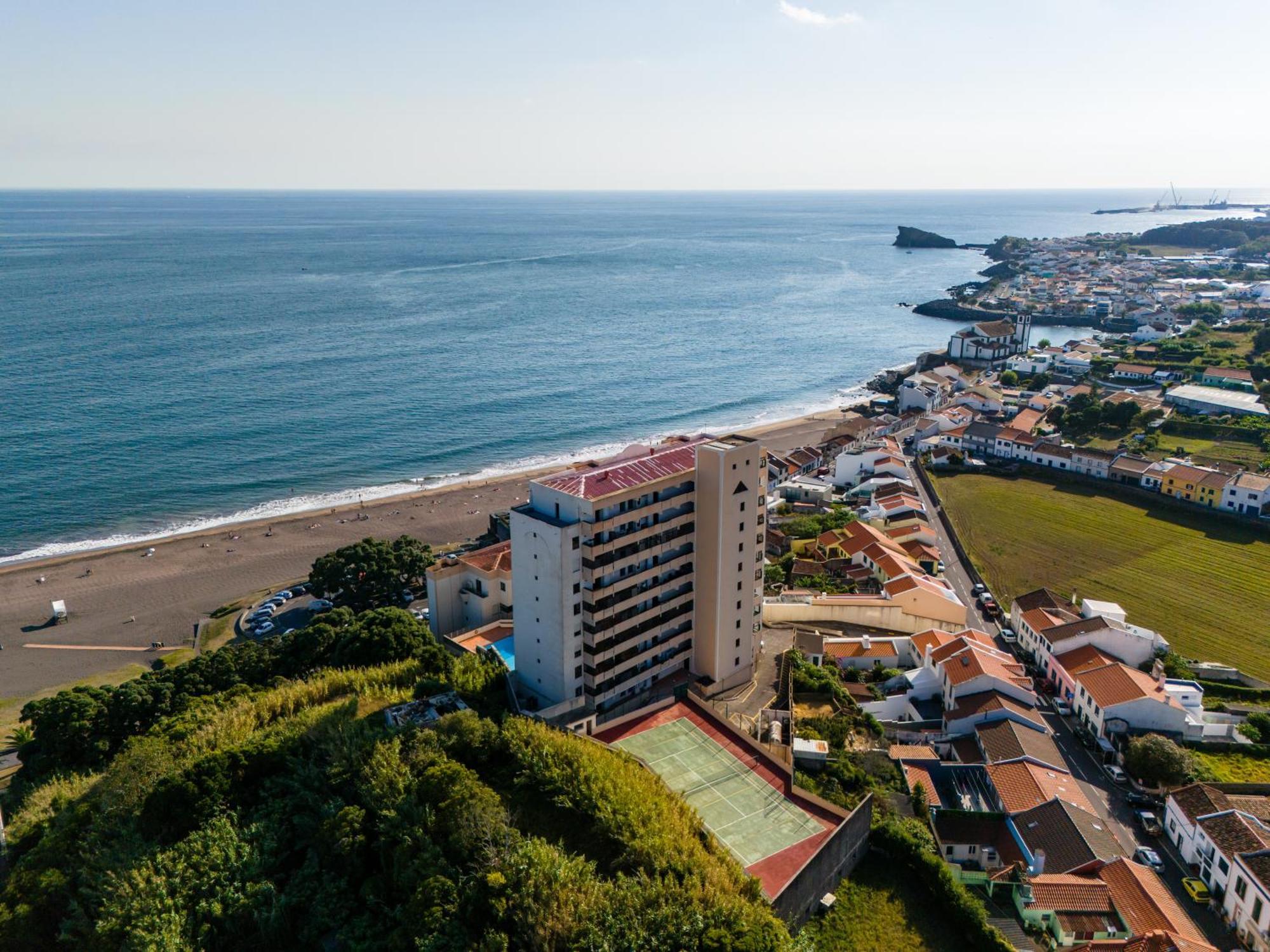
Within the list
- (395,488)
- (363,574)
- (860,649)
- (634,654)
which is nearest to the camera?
(634,654)

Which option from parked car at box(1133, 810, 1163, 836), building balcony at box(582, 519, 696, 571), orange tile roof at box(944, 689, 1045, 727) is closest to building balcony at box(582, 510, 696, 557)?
building balcony at box(582, 519, 696, 571)

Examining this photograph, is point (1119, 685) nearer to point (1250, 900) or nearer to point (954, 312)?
point (1250, 900)

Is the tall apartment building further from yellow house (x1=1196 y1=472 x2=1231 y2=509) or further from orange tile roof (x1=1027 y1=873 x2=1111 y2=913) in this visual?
yellow house (x1=1196 y1=472 x2=1231 y2=509)

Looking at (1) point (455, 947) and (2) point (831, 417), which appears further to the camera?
(2) point (831, 417)

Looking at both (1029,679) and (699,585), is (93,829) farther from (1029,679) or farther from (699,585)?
(1029,679)

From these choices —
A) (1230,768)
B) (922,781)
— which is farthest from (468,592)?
(1230,768)

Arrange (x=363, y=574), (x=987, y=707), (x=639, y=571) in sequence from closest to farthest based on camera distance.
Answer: (x=639, y=571) < (x=987, y=707) < (x=363, y=574)

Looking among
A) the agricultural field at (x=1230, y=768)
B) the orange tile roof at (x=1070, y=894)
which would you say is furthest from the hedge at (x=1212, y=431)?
the orange tile roof at (x=1070, y=894)

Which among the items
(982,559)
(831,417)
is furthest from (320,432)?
(982,559)
